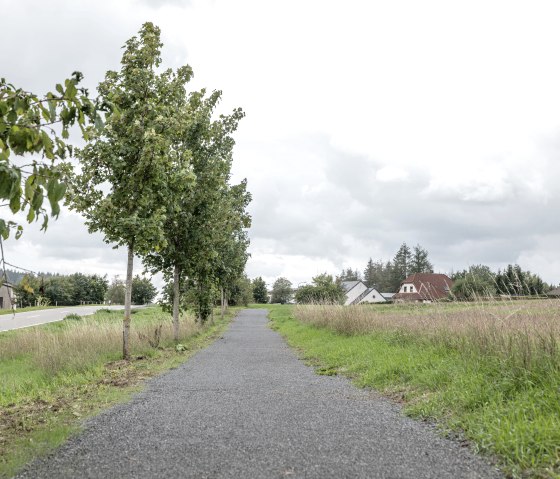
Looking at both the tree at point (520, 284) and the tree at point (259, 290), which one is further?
the tree at point (259, 290)

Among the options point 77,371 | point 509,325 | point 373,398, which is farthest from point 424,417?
point 77,371

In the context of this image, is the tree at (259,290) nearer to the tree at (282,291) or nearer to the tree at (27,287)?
the tree at (282,291)

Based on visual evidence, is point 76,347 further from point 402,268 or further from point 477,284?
point 402,268

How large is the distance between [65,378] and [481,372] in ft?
26.8

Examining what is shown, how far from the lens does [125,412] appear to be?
22.7ft

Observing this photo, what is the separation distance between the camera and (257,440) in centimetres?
535

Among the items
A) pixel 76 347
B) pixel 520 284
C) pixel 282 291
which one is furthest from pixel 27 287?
pixel 282 291

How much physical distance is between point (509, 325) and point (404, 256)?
135 meters

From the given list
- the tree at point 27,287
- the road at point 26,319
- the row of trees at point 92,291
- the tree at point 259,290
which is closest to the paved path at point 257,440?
the tree at point 27,287

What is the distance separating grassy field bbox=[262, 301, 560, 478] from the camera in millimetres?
4844

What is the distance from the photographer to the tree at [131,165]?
41.7ft

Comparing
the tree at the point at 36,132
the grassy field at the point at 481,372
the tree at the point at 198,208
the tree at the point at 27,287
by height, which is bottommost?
the grassy field at the point at 481,372

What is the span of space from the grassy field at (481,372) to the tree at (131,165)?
19.4ft

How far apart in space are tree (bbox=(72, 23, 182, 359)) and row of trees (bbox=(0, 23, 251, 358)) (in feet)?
0.09
